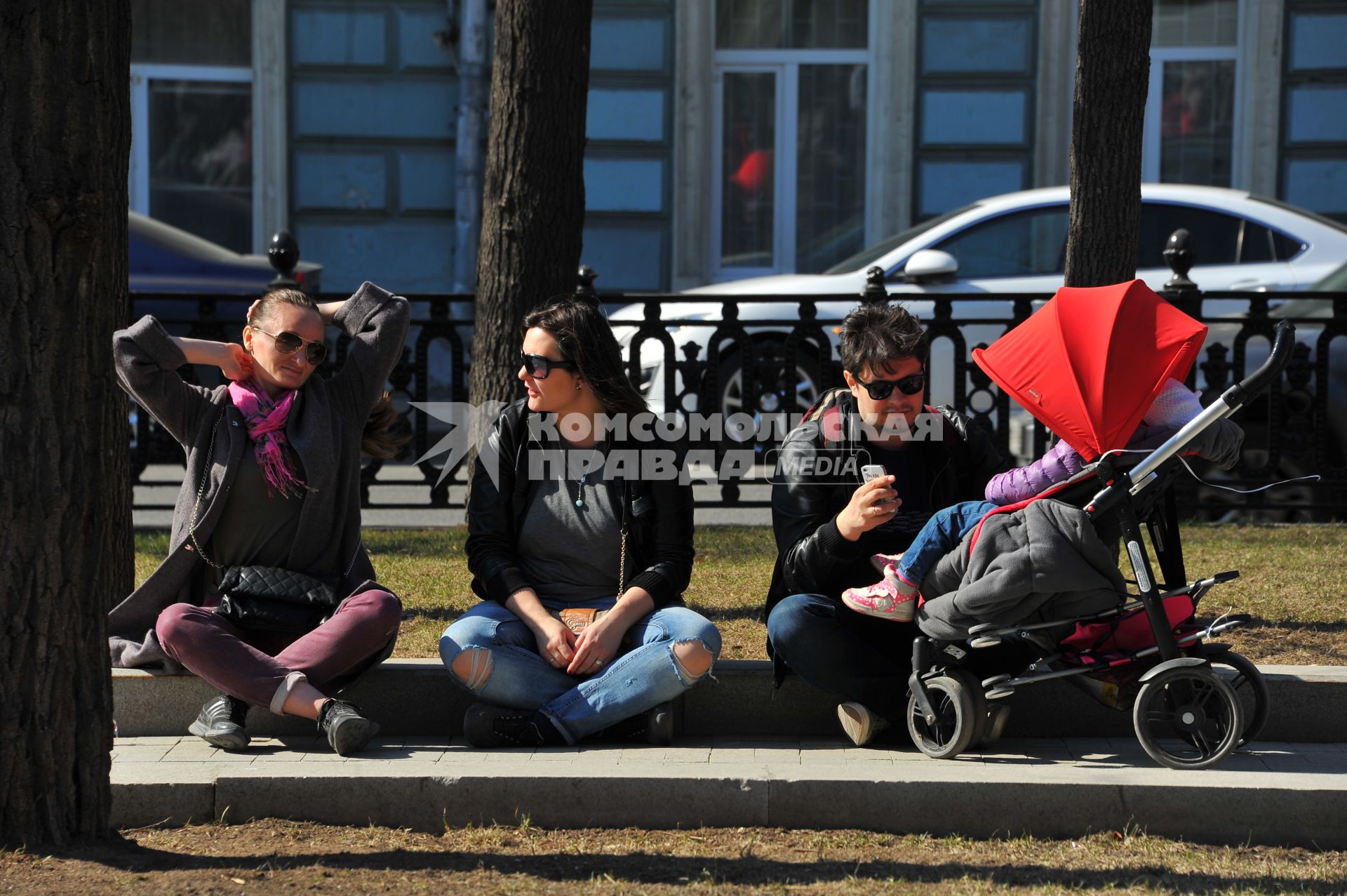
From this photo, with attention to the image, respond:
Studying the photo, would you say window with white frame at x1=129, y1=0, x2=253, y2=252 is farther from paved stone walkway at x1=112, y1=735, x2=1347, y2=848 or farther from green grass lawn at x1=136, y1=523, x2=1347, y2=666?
paved stone walkway at x1=112, y1=735, x2=1347, y2=848

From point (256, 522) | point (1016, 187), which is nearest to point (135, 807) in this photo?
point (256, 522)

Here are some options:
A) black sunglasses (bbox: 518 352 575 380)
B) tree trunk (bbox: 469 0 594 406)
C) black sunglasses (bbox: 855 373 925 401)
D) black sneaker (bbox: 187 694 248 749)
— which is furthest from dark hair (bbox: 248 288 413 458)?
tree trunk (bbox: 469 0 594 406)

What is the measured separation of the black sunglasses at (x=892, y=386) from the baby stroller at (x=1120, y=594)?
0.19m

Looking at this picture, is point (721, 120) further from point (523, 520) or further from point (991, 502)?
point (991, 502)

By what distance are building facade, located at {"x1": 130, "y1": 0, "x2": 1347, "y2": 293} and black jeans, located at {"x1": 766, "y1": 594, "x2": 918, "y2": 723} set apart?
32.8ft

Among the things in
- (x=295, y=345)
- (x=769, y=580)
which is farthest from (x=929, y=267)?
(x=295, y=345)

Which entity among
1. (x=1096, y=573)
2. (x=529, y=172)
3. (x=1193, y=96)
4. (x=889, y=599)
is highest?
(x=1193, y=96)

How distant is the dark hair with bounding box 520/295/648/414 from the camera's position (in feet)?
14.5

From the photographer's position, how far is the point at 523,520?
450 cm

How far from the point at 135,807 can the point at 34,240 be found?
1.48m

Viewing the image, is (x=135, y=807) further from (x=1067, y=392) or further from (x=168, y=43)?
(x=168, y=43)

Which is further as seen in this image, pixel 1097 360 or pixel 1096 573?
pixel 1097 360

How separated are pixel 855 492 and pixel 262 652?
1.69 metres

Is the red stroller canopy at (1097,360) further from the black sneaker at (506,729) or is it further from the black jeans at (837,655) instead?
the black sneaker at (506,729)
